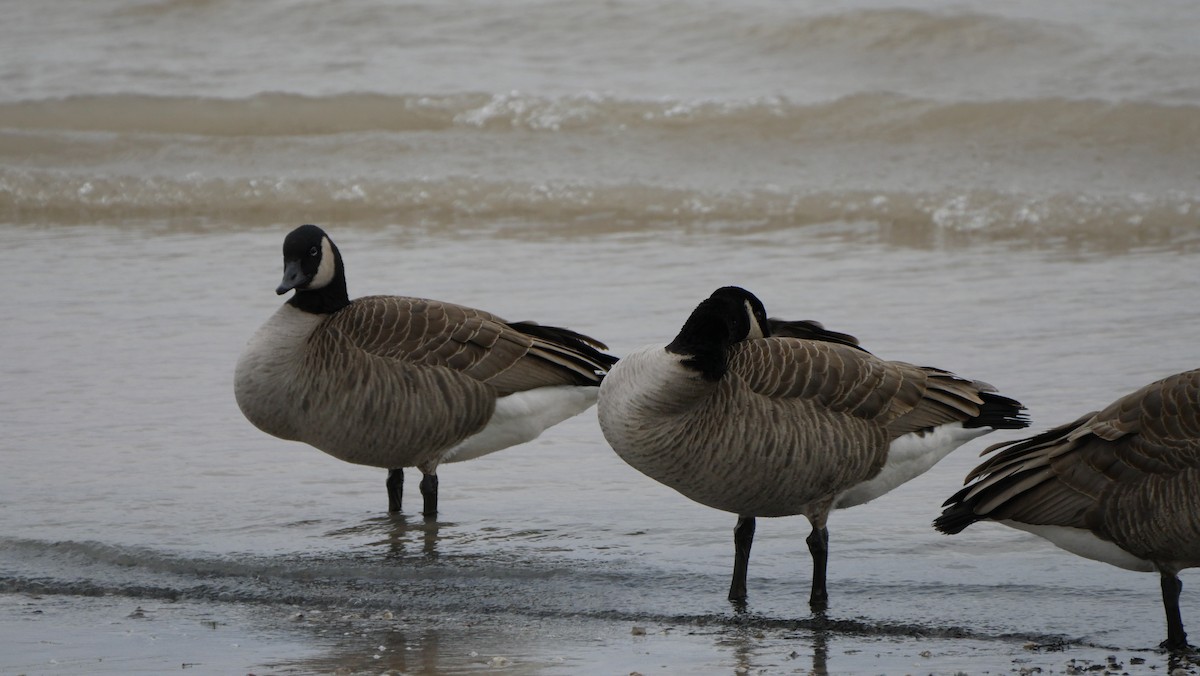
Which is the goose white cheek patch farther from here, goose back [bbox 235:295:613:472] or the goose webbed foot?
the goose webbed foot

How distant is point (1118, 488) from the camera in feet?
15.9

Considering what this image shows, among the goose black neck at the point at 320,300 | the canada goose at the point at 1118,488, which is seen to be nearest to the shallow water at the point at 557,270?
the canada goose at the point at 1118,488

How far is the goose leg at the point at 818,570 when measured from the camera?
5.28 metres

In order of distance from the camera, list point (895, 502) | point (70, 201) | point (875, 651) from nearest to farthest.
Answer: point (875, 651) < point (895, 502) < point (70, 201)

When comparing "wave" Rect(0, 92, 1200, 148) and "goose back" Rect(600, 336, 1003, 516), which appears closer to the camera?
"goose back" Rect(600, 336, 1003, 516)

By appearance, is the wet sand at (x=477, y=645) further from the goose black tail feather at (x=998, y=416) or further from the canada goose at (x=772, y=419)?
the goose black tail feather at (x=998, y=416)

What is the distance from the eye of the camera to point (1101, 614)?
5160 mm

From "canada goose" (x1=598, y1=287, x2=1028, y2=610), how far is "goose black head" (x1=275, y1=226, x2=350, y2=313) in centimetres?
164

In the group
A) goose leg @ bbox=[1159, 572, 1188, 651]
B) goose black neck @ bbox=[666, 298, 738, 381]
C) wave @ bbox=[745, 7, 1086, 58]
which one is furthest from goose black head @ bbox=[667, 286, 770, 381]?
wave @ bbox=[745, 7, 1086, 58]

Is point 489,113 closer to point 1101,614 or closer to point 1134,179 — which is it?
Result: point 1134,179

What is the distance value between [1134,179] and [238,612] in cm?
953

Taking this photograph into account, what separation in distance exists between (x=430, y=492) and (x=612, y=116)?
9213mm

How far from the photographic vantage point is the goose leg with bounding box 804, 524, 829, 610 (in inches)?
208

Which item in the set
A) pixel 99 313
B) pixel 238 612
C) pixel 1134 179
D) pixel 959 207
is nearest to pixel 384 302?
pixel 238 612
